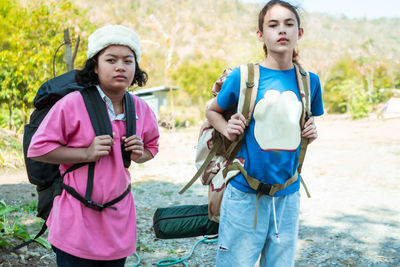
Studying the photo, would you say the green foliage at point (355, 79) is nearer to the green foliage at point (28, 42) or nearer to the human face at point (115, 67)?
the green foliage at point (28, 42)

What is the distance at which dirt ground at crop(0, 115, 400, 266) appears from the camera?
324 cm

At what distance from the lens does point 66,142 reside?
1.49m

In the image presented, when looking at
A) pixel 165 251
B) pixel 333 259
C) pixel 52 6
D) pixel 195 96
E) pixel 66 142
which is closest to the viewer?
pixel 66 142

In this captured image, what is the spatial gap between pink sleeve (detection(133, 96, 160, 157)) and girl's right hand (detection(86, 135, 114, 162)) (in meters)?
0.22

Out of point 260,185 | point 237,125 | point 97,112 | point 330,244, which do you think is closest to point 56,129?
point 97,112

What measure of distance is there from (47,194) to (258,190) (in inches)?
35.2

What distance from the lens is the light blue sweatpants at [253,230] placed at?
1670 millimetres

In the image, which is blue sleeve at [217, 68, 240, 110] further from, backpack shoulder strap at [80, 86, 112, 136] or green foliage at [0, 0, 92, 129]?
green foliage at [0, 0, 92, 129]

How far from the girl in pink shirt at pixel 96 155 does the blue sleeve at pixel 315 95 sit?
0.84 meters

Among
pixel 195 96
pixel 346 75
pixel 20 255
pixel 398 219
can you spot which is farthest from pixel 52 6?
pixel 346 75

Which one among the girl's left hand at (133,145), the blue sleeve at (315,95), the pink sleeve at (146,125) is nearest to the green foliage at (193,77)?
the blue sleeve at (315,95)

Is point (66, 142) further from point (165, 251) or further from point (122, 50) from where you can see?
point (165, 251)

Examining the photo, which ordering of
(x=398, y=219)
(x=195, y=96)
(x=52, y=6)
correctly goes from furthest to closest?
(x=195, y=96)
(x=52, y=6)
(x=398, y=219)

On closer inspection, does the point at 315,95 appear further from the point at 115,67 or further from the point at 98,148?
the point at 98,148
